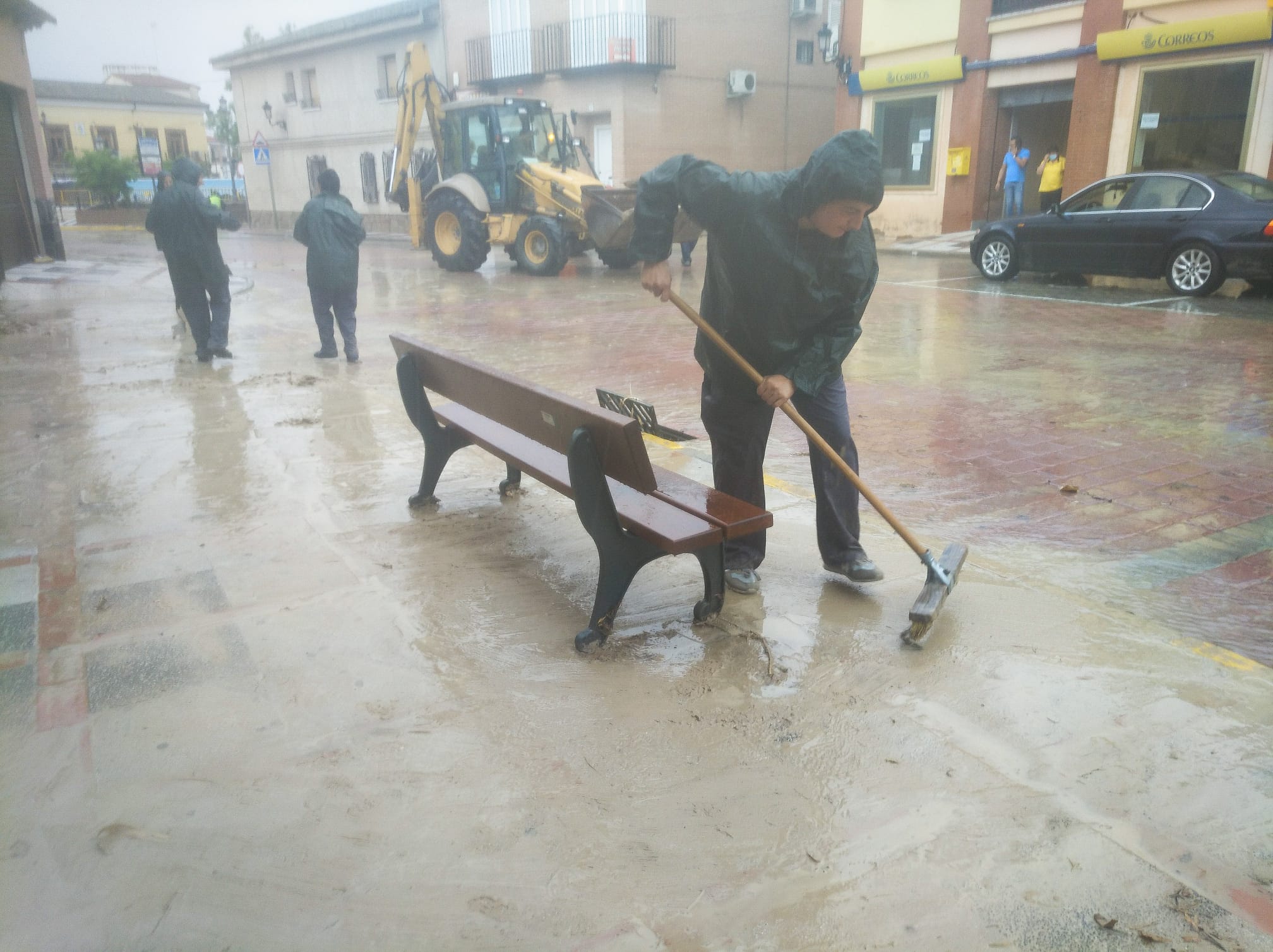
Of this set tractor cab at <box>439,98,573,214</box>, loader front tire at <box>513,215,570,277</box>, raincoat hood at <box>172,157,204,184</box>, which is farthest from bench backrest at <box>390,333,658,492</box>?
tractor cab at <box>439,98,573,214</box>

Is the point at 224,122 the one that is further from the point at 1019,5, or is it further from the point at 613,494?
the point at 613,494

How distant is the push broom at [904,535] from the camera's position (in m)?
3.24

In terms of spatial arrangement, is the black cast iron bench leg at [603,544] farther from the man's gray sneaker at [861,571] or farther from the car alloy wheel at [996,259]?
the car alloy wheel at [996,259]

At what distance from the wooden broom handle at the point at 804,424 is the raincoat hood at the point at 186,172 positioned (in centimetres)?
627

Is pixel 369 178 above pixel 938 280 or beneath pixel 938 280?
above

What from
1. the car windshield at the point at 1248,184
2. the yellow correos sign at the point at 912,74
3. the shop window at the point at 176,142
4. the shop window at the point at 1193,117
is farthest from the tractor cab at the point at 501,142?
the shop window at the point at 176,142

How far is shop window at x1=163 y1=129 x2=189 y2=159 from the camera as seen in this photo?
49062 mm

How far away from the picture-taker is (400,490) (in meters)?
4.91

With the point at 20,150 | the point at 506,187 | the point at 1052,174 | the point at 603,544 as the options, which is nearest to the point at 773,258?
the point at 603,544

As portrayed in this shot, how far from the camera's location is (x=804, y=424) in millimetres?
3254

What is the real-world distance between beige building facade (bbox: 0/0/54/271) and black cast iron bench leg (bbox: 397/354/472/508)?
13.4 metres

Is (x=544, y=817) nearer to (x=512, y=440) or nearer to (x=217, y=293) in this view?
(x=512, y=440)

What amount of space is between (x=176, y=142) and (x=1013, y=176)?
150 ft

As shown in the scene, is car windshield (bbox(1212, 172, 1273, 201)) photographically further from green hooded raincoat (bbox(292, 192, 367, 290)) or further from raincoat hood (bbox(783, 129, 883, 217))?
raincoat hood (bbox(783, 129, 883, 217))
